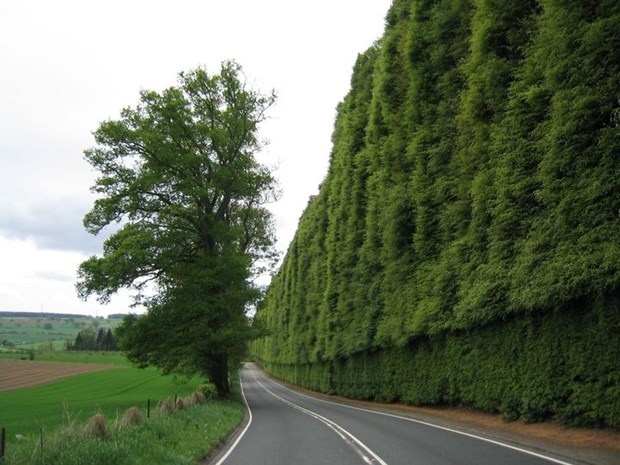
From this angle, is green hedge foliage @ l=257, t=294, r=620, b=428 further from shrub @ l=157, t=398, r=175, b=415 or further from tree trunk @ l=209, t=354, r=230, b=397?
tree trunk @ l=209, t=354, r=230, b=397

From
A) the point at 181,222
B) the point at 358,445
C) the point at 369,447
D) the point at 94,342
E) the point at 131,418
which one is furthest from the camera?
the point at 94,342

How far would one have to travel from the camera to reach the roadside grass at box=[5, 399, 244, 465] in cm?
833

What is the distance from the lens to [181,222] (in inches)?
1156

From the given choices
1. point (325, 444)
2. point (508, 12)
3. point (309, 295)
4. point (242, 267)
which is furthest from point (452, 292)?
point (309, 295)

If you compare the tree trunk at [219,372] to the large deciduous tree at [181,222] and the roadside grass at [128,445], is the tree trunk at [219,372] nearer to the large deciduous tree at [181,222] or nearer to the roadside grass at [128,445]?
the large deciduous tree at [181,222]

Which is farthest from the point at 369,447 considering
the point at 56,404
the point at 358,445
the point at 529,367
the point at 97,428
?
the point at 56,404

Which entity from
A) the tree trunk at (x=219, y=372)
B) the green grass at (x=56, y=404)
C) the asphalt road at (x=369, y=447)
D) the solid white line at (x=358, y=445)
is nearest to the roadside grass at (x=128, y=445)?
the asphalt road at (x=369, y=447)

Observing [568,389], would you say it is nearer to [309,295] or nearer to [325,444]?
[325,444]

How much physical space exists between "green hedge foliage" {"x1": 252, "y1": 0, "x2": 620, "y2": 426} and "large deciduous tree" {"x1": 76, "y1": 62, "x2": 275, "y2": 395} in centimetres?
723

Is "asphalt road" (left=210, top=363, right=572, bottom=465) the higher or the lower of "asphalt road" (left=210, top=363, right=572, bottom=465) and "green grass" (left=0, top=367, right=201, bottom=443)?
the higher

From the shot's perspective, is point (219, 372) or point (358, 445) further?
point (219, 372)

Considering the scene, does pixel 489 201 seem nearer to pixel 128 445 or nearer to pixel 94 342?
pixel 128 445

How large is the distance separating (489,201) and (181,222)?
18.2 meters

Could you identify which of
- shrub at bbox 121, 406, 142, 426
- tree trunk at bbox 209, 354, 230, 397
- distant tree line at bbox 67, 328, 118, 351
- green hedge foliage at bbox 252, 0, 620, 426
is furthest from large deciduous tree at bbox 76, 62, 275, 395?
distant tree line at bbox 67, 328, 118, 351
